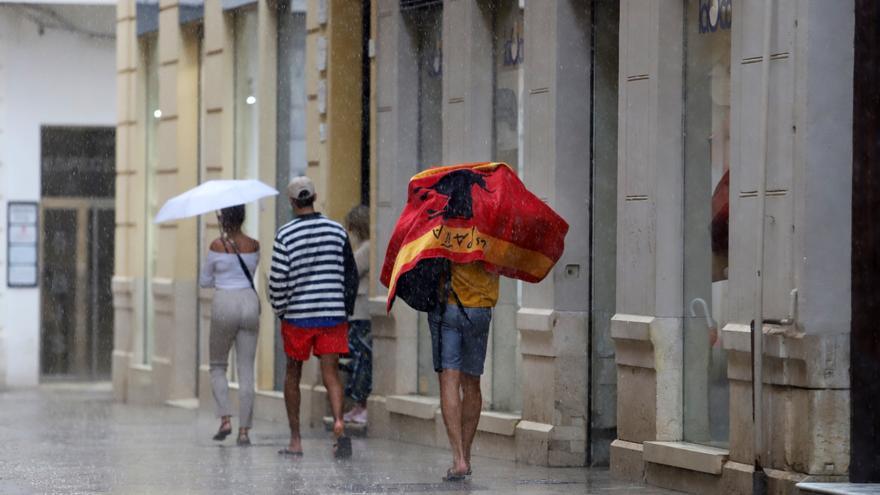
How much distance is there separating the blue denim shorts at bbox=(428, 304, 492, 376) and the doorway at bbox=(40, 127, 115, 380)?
1759 cm

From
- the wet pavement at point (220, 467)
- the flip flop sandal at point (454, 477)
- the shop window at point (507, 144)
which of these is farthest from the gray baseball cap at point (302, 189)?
the flip flop sandal at point (454, 477)

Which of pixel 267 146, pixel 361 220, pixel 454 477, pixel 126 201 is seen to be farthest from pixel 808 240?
pixel 126 201

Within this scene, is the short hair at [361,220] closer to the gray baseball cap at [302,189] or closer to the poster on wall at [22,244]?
the gray baseball cap at [302,189]

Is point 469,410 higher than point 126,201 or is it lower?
lower

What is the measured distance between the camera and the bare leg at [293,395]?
14.8 metres

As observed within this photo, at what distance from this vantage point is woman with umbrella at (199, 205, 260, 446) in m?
16.0

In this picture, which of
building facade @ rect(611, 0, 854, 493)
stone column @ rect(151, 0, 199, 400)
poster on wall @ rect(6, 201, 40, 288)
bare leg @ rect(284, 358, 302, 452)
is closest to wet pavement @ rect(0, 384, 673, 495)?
bare leg @ rect(284, 358, 302, 452)

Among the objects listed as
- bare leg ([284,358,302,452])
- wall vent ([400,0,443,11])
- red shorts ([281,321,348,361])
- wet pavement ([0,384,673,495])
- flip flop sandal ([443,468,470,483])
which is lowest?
wet pavement ([0,384,673,495])

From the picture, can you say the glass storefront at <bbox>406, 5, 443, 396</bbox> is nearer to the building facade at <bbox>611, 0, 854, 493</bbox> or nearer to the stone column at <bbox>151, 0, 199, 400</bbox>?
the building facade at <bbox>611, 0, 854, 493</bbox>

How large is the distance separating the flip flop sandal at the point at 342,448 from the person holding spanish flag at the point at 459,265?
1972 millimetres

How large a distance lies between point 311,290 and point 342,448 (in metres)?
1.14

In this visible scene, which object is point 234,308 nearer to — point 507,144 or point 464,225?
point 507,144

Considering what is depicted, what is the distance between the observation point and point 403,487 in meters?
12.2

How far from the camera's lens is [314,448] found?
15633 millimetres
